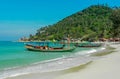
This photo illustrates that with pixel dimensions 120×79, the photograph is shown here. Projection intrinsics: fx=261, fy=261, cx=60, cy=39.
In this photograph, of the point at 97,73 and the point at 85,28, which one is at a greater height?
the point at 85,28

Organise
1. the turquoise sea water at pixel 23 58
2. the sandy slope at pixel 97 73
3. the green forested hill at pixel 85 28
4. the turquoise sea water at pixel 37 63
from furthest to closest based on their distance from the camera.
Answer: the green forested hill at pixel 85 28, the turquoise sea water at pixel 23 58, the turquoise sea water at pixel 37 63, the sandy slope at pixel 97 73

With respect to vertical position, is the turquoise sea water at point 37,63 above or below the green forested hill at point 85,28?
Answer: below


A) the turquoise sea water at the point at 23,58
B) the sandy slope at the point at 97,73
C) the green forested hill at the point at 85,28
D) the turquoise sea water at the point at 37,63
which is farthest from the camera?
the green forested hill at the point at 85,28

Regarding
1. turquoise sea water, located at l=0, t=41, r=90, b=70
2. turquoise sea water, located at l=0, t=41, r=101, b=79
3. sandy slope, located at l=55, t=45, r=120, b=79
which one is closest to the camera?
sandy slope, located at l=55, t=45, r=120, b=79

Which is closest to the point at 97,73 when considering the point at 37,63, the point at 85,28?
the point at 37,63

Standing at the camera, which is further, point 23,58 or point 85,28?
point 85,28

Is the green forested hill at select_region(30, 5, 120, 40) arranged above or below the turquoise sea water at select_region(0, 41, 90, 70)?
above

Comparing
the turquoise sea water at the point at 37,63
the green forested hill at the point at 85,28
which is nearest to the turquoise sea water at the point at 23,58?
the turquoise sea water at the point at 37,63

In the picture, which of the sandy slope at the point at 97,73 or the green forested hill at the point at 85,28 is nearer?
the sandy slope at the point at 97,73

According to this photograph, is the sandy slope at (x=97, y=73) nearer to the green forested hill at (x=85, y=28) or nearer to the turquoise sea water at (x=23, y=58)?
the turquoise sea water at (x=23, y=58)

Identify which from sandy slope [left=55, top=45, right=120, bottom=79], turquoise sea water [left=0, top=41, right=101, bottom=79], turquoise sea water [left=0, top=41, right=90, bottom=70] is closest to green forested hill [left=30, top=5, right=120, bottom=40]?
turquoise sea water [left=0, top=41, right=90, bottom=70]

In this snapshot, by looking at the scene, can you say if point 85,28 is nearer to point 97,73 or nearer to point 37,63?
point 37,63

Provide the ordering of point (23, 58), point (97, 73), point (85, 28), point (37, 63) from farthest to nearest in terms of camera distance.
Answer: point (85, 28)
point (23, 58)
point (37, 63)
point (97, 73)

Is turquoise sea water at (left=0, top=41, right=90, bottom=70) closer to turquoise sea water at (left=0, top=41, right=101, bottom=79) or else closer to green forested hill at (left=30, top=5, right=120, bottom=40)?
turquoise sea water at (left=0, top=41, right=101, bottom=79)
